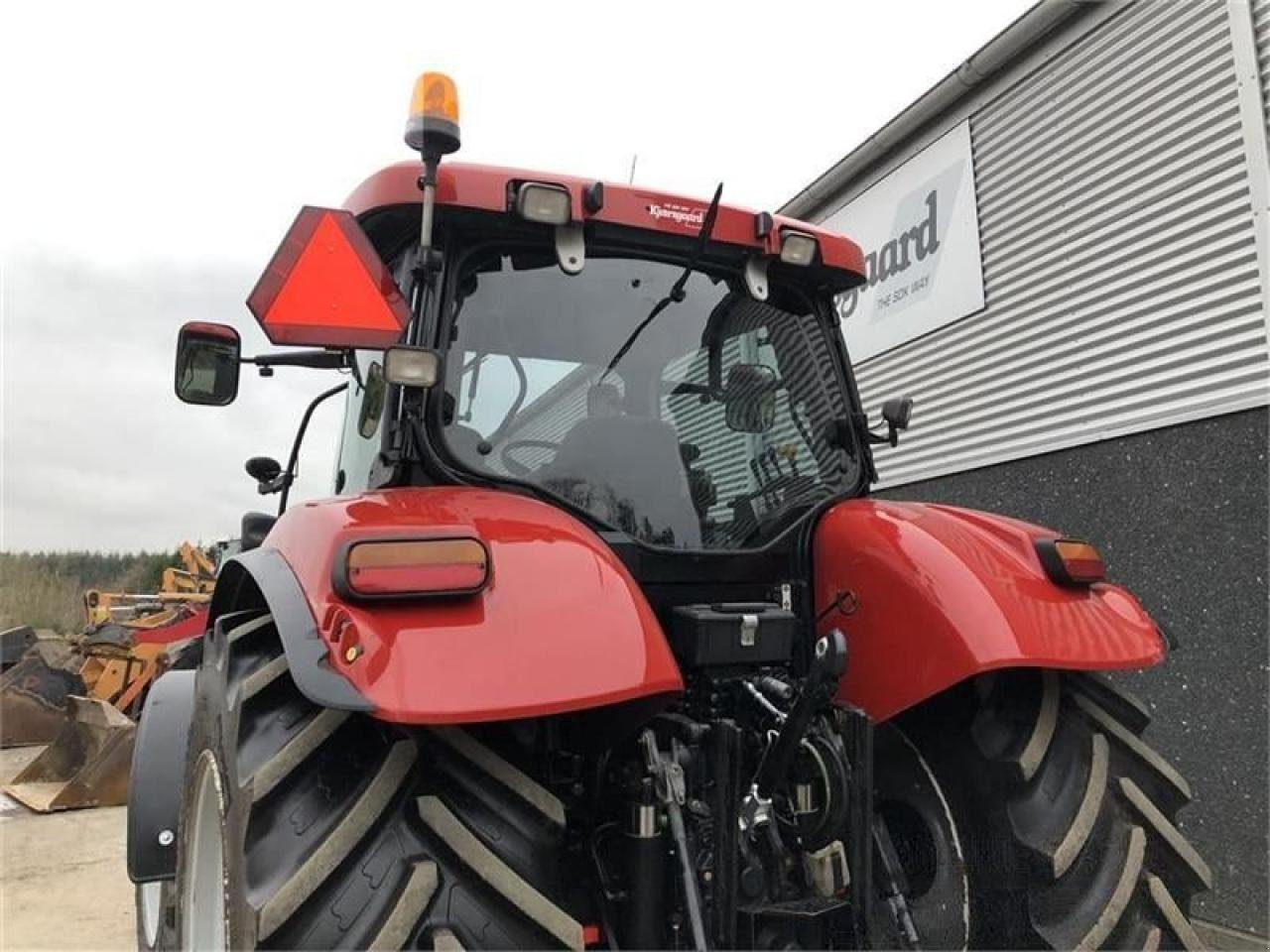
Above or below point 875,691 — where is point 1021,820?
below

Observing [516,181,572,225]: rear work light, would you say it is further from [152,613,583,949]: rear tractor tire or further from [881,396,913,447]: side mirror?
[881,396,913,447]: side mirror

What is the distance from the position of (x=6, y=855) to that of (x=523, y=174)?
543cm

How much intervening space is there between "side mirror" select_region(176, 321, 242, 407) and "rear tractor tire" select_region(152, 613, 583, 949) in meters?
1.17

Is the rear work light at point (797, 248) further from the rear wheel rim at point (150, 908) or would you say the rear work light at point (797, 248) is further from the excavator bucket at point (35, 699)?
the excavator bucket at point (35, 699)

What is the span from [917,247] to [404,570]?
5.52 m

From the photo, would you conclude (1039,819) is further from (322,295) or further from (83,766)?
(83,766)

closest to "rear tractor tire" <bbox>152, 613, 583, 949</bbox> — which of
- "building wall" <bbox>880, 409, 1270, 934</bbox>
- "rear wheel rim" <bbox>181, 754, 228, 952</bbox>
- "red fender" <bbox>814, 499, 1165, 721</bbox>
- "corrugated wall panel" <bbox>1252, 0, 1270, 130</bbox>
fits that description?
"rear wheel rim" <bbox>181, 754, 228, 952</bbox>

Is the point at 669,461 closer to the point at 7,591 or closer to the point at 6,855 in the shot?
the point at 6,855

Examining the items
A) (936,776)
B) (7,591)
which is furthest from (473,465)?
(7,591)

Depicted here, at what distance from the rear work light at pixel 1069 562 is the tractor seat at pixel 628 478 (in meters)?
0.79

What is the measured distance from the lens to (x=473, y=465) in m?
2.04

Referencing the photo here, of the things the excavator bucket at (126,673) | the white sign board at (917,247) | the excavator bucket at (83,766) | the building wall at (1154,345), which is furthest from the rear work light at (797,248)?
the excavator bucket at (126,673)

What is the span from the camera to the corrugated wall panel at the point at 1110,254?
399 centimetres

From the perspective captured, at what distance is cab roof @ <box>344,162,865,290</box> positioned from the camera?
2020 millimetres
